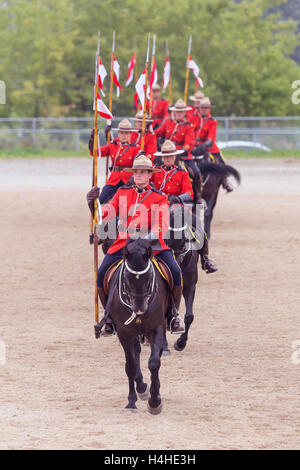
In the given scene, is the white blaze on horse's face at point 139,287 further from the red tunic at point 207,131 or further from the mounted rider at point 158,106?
the mounted rider at point 158,106

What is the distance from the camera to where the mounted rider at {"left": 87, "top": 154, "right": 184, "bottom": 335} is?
950cm

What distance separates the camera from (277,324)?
1275cm

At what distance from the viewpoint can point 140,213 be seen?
31.4 feet

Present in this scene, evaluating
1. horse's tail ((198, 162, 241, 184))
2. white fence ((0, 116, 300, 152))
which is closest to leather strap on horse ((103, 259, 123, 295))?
horse's tail ((198, 162, 241, 184))

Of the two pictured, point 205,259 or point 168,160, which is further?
point 205,259

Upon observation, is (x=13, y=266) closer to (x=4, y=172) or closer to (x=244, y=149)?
(x=4, y=172)

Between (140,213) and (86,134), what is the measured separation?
32.6m

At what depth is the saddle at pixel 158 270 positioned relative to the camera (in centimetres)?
931

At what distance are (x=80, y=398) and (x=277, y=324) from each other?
4.21m

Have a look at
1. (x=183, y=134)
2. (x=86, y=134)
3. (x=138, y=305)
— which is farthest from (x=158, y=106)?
(x=86, y=134)

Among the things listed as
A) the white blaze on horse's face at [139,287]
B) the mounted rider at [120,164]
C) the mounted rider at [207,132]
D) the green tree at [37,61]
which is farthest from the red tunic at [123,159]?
the green tree at [37,61]

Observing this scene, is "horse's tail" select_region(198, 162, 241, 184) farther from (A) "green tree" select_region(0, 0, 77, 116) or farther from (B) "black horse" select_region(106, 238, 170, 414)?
(A) "green tree" select_region(0, 0, 77, 116)

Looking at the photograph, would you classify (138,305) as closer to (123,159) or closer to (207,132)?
(123,159)

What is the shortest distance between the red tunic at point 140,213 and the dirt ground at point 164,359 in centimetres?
160
